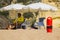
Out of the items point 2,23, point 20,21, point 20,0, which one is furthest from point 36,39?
point 20,0

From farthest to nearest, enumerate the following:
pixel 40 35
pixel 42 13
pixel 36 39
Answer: pixel 42 13
pixel 40 35
pixel 36 39

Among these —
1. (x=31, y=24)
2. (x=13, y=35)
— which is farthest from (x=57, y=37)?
(x=31, y=24)

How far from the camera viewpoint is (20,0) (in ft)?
77.3

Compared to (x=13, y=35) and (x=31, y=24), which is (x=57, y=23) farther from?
(x=13, y=35)

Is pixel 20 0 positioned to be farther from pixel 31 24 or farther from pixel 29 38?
pixel 29 38

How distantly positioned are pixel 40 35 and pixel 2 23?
4.31 meters

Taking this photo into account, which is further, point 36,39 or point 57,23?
point 57,23

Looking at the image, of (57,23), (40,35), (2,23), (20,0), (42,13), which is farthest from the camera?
(20,0)

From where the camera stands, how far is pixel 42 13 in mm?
14852

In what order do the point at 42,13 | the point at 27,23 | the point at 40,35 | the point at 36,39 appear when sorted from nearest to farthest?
1. the point at 36,39
2. the point at 40,35
3. the point at 27,23
4. the point at 42,13

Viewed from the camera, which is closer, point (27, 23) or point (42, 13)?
point (27, 23)

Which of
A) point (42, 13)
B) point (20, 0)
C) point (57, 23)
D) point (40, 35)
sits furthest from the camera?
point (20, 0)

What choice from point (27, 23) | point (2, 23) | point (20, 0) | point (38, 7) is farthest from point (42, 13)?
point (20, 0)

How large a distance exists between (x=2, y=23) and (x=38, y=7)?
3353 mm
